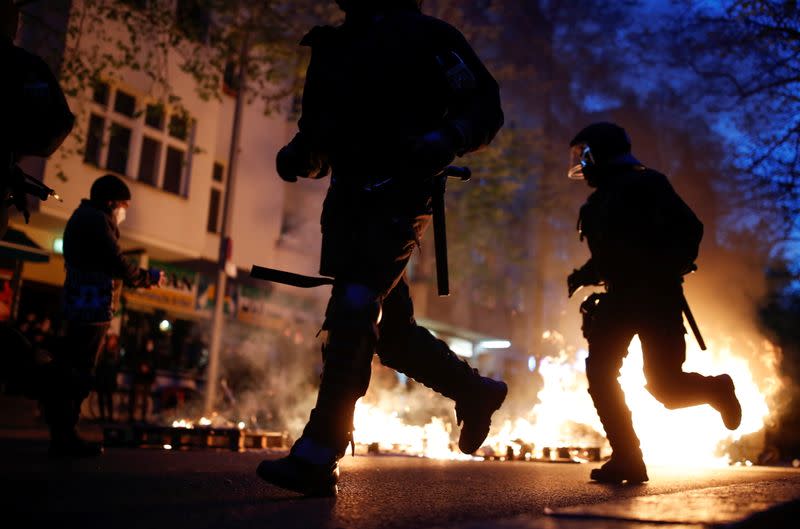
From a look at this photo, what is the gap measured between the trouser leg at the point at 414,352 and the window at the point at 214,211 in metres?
18.5

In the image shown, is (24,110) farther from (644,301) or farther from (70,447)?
(644,301)

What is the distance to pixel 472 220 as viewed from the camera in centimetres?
2298

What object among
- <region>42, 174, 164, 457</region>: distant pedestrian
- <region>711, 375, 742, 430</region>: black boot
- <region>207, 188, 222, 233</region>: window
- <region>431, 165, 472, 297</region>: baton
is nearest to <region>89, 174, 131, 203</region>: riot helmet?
<region>42, 174, 164, 457</region>: distant pedestrian

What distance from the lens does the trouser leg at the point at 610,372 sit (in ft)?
14.5

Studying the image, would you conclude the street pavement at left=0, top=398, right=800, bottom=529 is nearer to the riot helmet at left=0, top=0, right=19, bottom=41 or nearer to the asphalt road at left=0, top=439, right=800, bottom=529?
the asphalt road at left=0, top=439, right=800, bottom=529

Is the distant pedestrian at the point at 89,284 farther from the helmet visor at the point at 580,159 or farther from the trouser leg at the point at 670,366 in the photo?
the trouser leg at the point at 670,366

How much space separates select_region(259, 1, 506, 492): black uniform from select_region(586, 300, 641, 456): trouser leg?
46.4 inches

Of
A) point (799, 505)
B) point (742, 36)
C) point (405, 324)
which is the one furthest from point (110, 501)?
point (742, 36)

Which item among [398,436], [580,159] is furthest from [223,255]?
[580,159]

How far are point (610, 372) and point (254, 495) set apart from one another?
2.28m

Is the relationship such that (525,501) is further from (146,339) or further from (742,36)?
(146,339)

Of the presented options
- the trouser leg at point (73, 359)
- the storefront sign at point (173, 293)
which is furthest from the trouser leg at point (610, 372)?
the storefront sign at point (173, 293)

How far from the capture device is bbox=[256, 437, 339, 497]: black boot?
8.86 feet

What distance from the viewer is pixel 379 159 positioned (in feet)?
10.5
